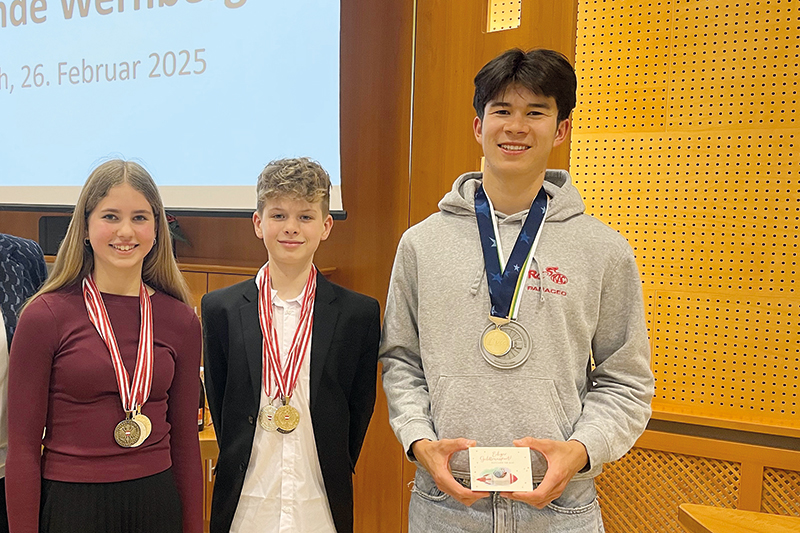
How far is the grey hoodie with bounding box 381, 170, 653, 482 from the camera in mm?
1509

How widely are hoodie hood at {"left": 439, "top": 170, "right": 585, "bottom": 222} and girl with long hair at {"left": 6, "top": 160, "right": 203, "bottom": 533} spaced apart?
2.54 ft

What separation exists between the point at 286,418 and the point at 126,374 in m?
0.42

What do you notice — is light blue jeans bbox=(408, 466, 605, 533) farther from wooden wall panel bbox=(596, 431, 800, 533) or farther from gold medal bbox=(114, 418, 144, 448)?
wooden wall panel bbox=(596, 431, 800, 533)

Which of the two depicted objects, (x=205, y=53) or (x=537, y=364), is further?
(x=205, y=53)

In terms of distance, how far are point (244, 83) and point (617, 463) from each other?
2.66 meters

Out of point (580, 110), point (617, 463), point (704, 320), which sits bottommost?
point (617, 463)

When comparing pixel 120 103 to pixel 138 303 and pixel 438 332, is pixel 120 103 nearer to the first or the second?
pixel 138 303

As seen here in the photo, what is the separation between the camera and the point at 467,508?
4.98 feet

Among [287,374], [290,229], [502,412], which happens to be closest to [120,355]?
[287,374]

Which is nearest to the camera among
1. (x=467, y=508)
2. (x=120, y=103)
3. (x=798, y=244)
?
(x=467, y=508)

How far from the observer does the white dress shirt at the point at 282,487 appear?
1.73 m

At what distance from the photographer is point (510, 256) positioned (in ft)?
5.18

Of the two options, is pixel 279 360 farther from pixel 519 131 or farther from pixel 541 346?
pixel 519 131

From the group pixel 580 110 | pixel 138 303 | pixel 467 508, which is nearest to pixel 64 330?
pixel 138 303
